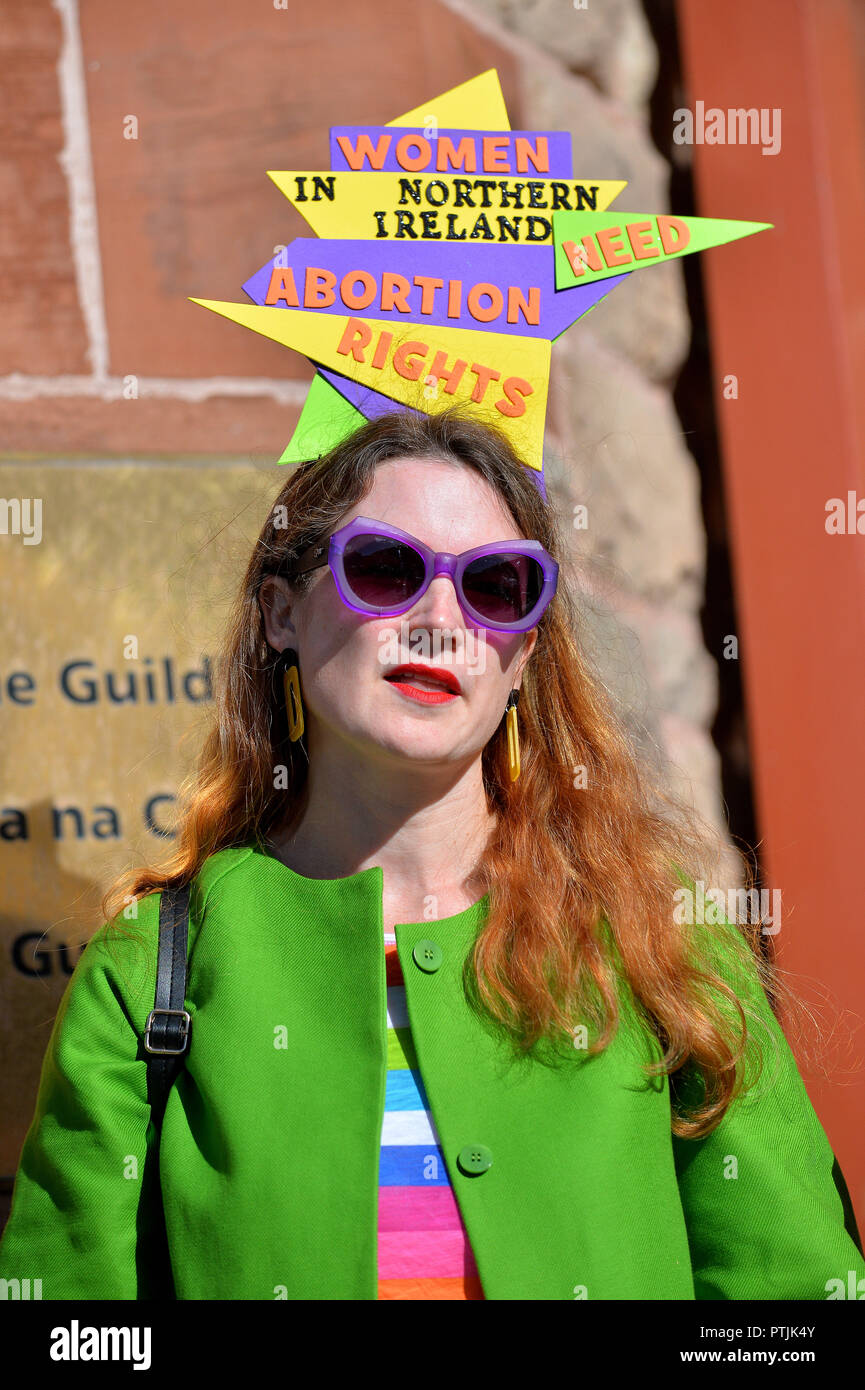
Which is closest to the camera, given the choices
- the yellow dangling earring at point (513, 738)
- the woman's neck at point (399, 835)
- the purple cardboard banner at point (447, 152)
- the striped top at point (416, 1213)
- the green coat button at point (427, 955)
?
the striped top at point (416, 1213)

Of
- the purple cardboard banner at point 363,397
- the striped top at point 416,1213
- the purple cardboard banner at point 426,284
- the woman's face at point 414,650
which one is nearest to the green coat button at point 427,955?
the striped top at point 416,1213

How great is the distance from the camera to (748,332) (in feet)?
9.28

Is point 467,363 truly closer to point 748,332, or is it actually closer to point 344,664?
point 344,664

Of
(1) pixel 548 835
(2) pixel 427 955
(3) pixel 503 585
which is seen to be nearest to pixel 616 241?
(3) pixel 503 585

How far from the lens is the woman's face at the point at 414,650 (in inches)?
64.3

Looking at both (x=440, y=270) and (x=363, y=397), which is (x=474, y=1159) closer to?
(x=363, y=397)

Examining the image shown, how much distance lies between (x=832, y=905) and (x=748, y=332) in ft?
4.27

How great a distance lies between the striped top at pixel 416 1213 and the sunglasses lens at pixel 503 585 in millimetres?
628

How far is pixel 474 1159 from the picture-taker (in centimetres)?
150

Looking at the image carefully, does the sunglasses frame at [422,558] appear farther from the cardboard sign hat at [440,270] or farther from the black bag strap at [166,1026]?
the black bag strap at [166,1026]

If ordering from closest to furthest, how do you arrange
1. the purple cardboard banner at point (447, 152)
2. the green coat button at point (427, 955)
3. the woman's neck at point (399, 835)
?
the green coat button at point (427, 955) → the woman's neck at point (399, 835) → the purple cardboard banner at point (447, 152)

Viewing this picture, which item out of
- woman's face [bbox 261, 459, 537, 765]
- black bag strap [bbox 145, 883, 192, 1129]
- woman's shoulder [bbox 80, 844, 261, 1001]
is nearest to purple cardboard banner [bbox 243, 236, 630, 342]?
woman's face [bbox 261, 459, 537, 765]

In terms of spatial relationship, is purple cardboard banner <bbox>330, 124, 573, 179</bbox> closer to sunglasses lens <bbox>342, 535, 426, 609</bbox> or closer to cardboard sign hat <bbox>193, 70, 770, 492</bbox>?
cardboard sign hat <bbox>193, 70, 770, 492</bbox>

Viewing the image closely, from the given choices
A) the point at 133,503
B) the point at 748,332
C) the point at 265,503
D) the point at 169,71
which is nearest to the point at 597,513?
the point at 748,332
